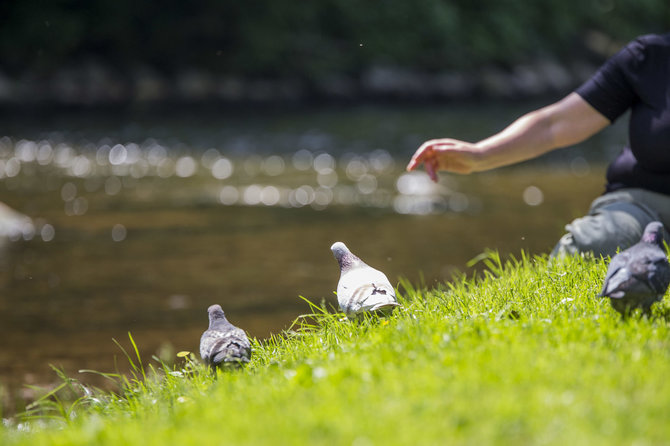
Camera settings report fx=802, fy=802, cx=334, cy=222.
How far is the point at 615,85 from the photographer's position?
→ 14.4 ft

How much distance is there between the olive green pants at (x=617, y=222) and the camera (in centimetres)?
422

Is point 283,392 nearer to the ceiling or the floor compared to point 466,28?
nearer to the floor

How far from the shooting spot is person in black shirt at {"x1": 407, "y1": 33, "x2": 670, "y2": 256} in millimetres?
4227

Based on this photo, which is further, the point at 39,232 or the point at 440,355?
the point at 39,232

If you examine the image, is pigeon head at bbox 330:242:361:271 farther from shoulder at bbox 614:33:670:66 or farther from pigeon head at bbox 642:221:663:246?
shoulder at bbox 614:33:670:66

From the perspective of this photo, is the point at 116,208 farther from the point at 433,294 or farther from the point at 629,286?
the point at 629,286

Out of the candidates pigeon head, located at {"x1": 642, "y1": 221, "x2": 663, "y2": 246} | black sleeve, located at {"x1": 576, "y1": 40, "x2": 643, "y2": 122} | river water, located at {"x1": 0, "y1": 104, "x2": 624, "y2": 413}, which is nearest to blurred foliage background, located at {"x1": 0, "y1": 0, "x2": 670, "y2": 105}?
river water, located at {"x1": 0, "y1": 104, "x2": 624, "y2": 413}

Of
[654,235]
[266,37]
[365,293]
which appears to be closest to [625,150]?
[654,235]

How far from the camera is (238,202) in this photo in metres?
12.7

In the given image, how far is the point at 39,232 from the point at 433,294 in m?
7.12

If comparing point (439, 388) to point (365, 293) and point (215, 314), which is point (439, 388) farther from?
point (215, 314)

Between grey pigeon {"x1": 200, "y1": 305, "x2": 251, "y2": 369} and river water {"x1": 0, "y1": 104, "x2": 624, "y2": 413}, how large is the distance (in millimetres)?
2051

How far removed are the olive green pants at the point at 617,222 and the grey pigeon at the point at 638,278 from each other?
102 cm

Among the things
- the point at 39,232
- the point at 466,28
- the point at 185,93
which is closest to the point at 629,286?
the point at 39,232
